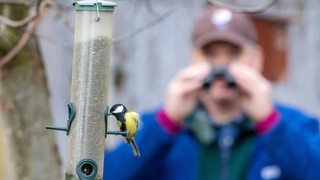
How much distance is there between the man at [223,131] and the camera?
4.13 m

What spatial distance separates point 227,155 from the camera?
4.15 meters

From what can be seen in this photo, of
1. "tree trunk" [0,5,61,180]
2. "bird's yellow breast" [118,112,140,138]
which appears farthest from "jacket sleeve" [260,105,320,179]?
"bird's yellow breast" [118,112,140,138]

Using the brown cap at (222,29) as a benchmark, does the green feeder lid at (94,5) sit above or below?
above

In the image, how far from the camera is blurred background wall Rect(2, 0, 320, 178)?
550 cm

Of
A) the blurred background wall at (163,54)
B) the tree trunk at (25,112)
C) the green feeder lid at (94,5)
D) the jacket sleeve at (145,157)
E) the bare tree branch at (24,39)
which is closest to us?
the green feeder lid at (94,5)

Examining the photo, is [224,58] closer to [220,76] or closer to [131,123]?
[220,76]

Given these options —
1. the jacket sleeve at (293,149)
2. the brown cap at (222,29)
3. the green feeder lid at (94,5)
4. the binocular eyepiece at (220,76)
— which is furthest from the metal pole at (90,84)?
the brown cap at (222,29)

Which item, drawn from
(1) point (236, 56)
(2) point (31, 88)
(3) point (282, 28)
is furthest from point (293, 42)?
(2) point (31, 88)

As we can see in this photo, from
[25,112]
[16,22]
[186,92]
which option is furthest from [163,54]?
[16,22]

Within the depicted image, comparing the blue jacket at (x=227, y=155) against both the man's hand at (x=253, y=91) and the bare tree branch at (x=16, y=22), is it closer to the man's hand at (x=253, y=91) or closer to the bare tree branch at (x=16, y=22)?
the man's hand at (x=253, y=91)

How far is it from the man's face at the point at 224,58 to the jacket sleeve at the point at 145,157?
0.25m

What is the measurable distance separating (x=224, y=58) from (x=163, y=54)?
2.27 metres

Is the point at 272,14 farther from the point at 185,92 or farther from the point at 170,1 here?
the point at 185,92

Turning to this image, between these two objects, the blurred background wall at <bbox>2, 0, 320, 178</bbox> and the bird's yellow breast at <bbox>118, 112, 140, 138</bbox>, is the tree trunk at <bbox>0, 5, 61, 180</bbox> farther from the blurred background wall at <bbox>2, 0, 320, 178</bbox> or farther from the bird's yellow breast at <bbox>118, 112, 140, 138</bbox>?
the blurred background wall at <bbox>2, 0, 320, 178</bbox>
